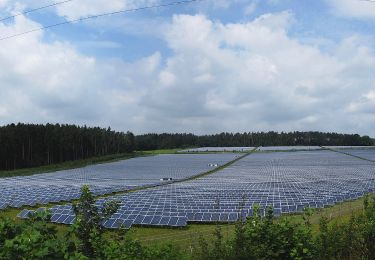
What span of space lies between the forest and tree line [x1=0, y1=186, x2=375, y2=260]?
75.9 m

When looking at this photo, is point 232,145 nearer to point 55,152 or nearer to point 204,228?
point 55,152

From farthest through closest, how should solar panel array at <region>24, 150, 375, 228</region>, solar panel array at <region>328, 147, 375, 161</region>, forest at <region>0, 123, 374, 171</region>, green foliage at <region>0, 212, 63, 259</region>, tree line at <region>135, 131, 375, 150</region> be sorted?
1. tree line at <region>135, 131, 375, 150</region>
2. solar panel array at <region>328, 147, 375, 161</region>
3. forest at <region>0, 123, 374, 171</region>
4. solar panel array at <region>24, 150, 375, 228</region>
5. green foliage at <region>0, 212, 63, 259</region>

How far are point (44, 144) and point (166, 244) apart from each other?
8618 cm

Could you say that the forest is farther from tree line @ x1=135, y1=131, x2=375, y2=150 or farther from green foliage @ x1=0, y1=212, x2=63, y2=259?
green foliage @ x1=0, y1=212, x2=63, y2=259

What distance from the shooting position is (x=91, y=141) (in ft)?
359

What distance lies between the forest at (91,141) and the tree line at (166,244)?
75902mm

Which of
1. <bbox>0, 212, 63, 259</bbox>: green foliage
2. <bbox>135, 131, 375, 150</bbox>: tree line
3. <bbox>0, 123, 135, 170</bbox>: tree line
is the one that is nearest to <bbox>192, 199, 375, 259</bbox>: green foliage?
<bbox>0, 212, 63, 259</bbox>: green foliage

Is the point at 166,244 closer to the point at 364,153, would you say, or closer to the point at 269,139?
the point at 364,153

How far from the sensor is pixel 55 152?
9062 centimetres

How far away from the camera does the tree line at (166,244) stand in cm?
453

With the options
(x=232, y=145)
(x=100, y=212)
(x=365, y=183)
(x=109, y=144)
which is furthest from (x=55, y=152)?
(x=232, y=145)

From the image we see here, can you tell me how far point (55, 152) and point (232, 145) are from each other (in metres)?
111

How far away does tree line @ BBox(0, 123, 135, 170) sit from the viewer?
77625mm

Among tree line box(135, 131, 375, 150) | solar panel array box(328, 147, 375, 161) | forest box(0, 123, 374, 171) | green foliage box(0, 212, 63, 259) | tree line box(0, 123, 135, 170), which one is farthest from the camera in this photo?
tree line box(135, 131, 375, 150)
